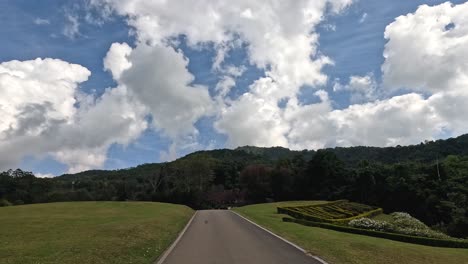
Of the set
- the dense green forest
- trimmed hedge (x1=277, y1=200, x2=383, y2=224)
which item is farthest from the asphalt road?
the dense green forest

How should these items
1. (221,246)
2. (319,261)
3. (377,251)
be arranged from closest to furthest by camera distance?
(319,261) < (377,251) < (221,246)

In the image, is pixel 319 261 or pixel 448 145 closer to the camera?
pixel 319 261

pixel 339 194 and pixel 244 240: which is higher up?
pixel 339 194

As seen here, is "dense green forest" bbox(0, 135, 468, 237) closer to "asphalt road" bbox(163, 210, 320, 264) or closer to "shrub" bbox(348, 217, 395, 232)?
"shrub" bbox(348, 217, 395, 232)

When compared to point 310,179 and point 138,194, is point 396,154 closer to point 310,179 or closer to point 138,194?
point 310,179

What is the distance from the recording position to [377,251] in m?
19.9

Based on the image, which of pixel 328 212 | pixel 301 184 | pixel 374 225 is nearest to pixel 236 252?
pixel 374 225

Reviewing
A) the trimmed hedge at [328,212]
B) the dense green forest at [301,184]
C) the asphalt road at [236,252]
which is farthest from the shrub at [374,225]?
the dense green forest at [301,184]

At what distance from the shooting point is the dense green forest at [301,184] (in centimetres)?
8708

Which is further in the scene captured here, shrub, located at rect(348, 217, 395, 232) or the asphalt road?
shrub, located at rect(348, 217, 395, 232)

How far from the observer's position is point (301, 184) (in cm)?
11706

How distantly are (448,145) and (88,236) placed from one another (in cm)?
14920

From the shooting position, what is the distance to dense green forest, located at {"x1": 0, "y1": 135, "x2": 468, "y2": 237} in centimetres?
8708

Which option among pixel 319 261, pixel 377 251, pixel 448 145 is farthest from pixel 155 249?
pixel 448 145
